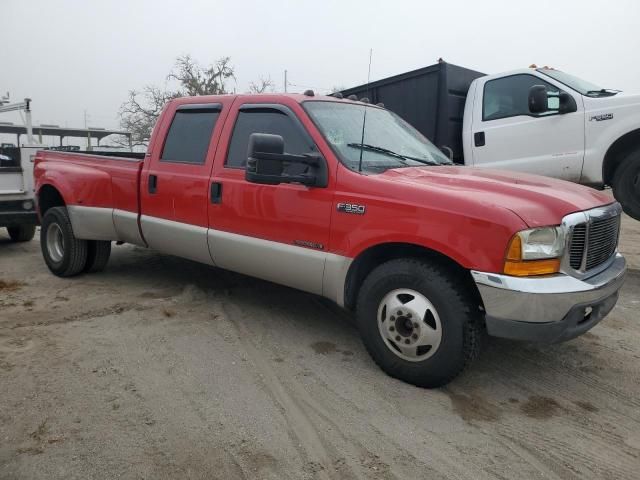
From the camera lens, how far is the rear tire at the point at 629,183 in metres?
5.55

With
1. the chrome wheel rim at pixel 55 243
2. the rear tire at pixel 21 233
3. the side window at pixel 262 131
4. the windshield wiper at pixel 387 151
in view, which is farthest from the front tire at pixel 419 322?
the rear tire at pixel 21 233

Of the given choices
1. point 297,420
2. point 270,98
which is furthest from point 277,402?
point 270,98

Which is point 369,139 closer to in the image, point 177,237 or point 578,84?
point 177,237

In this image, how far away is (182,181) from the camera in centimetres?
460

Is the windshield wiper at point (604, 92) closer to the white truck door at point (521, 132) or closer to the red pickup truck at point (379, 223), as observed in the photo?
the white truck door at point (521, 132)

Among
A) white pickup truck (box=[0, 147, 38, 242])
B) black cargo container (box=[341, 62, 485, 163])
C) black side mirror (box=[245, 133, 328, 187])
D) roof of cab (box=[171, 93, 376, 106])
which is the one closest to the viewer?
black side mirror (box=[245, 133, 328, 187])

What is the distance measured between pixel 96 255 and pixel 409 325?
399 centimetres

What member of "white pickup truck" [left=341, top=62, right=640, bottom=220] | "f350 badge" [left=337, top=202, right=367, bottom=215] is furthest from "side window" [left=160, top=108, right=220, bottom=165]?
"white pickup truck" [left=341, top=62, right=640, bottom=220]

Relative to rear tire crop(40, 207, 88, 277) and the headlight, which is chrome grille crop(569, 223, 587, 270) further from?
rear tire crop(40, 207, 88, 277)

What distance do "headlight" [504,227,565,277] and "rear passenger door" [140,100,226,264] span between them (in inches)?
100

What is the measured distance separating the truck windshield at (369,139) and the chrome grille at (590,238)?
131cm

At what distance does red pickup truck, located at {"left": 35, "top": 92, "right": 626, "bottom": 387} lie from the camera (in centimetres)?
294

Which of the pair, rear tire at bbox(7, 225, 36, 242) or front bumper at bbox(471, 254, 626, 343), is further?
rear tire at bbox(7, 225, 36, 242)

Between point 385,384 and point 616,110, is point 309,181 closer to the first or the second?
point 385,384
